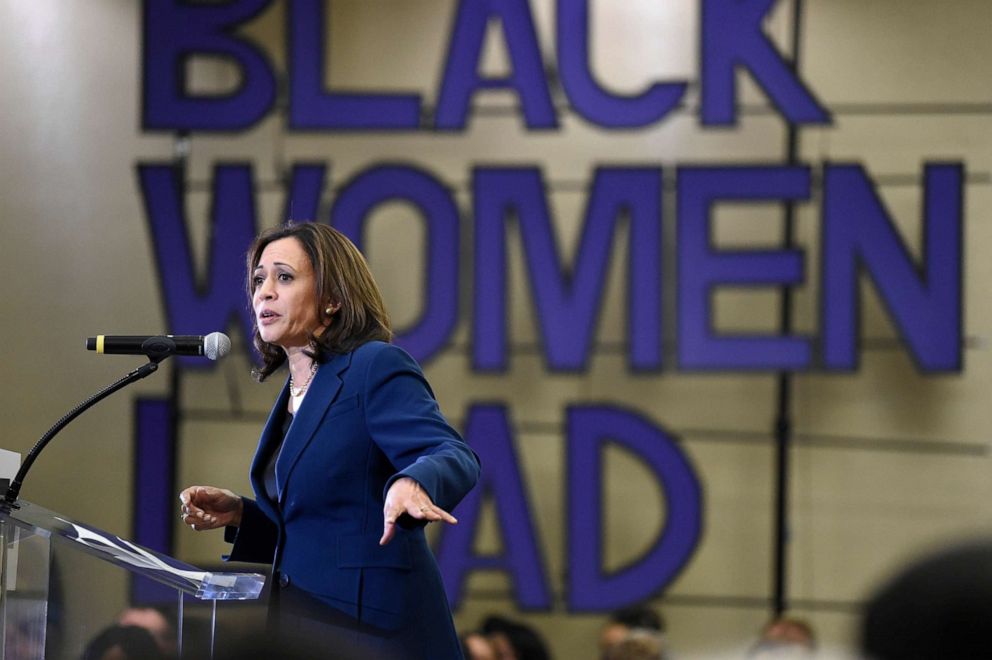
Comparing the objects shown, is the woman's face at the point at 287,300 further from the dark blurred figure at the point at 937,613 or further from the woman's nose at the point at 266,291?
the dark blurred figure at the point at 937,613

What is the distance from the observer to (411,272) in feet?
19.1

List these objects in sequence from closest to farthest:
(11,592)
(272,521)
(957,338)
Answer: (11,592), (272,521), (957,338)

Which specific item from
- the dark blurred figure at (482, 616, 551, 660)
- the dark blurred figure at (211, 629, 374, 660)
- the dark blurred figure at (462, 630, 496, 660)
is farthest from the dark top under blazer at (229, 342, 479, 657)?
the dark blurred figure at (482, 616, 551, 660)

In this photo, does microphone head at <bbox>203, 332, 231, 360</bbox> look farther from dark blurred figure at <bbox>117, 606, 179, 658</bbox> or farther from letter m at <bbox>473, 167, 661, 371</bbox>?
letter m at <bbox>473, 167, 661, 371</bbox>

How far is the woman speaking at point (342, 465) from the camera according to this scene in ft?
6.55

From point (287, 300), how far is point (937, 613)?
1.50 meters

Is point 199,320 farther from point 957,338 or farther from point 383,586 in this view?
point 383,586

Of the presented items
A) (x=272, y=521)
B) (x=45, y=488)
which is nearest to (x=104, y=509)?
(x=45, y=488)

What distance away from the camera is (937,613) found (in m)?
0.77

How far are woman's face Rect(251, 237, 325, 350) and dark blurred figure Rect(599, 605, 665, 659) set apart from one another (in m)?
3.33

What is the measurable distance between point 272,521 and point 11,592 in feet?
1.33

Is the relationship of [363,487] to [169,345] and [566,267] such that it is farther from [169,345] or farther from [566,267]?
[566,267]

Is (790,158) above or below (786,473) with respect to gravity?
above

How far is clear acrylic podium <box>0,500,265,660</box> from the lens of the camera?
186 centimetres
